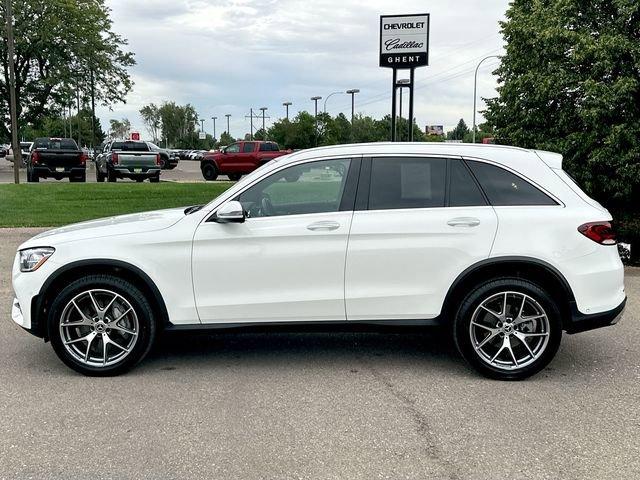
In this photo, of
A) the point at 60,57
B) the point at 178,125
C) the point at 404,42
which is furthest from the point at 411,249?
the point at 178,125

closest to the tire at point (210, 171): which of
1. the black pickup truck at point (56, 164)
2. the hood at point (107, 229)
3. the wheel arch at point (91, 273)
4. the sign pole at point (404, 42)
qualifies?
the black pickup truck at point (56, 164)

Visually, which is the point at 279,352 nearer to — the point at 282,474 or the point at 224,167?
the point at 282,474

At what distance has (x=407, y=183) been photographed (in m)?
4.88

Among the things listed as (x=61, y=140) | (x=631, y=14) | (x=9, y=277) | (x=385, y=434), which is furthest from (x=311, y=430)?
(x=61, y=140)

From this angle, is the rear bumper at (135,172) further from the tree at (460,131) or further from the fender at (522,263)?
the tree at (460,131)

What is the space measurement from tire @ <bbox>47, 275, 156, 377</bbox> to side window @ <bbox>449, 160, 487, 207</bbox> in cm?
248

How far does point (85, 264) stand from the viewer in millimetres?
4680

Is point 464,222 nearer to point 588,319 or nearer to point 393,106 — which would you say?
point 588,319

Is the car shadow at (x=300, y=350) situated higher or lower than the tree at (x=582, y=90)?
lower

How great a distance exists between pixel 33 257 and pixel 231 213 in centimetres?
158

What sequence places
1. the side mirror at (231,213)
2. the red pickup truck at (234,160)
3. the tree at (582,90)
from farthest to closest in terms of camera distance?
the red pickup truck at (234,160) < the tree at (582,90) < the side mirror at (231,213)

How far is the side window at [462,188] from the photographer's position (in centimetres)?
480

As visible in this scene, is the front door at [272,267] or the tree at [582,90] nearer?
the front door at [272,267]

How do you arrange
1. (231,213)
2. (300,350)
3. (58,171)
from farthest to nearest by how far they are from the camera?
(58,171) → (300,350) → (231,213)
